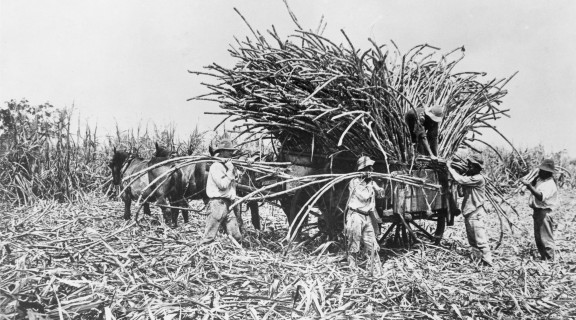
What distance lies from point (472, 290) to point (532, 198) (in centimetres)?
271

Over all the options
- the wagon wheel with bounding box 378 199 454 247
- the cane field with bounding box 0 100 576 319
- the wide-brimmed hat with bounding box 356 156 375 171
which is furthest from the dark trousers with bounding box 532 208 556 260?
the wide-brimmed hat with bounding box 356 156 375 171

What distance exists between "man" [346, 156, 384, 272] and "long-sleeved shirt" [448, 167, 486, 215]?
3.47 feet

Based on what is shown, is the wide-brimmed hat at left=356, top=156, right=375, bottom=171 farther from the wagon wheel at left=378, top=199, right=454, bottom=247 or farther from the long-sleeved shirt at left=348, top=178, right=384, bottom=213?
the wagon wheel at left=378, top=199, right=454, bottom=247

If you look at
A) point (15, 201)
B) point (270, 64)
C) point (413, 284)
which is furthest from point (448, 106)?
point (15, 201)

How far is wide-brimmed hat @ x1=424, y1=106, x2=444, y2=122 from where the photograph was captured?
15.4 ft

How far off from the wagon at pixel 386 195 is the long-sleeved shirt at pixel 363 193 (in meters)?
0.14

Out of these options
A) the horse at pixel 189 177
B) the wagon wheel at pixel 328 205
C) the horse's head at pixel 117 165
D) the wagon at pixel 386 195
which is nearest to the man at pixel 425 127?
the wagon at pixel 386 195

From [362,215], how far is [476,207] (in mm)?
1366

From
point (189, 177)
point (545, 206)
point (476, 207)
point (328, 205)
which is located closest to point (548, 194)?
point (545, 206)

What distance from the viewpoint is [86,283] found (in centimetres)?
317

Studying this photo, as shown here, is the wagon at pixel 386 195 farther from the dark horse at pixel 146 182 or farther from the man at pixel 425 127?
the dark horse at pixel 146 182

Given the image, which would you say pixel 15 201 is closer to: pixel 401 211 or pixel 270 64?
pixel 270 64

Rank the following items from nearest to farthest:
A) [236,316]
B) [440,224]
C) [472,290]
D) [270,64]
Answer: [236,316], [472,290], [270,64], [440,224]

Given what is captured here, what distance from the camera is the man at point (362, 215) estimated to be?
4.57 m
